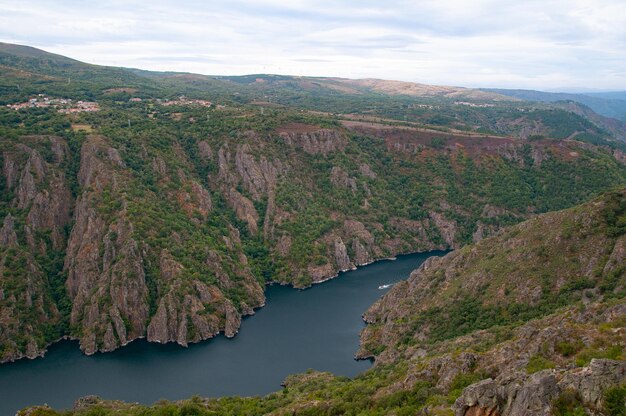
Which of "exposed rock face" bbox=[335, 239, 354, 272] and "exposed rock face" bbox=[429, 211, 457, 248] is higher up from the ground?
"exposed rock face" bbox=[429, 211, 457, 248]

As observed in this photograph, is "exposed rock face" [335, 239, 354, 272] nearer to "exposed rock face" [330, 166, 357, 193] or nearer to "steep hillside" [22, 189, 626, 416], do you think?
"exposed rock face" [330, 166, 357, 193]

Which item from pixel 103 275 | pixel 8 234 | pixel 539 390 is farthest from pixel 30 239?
pixel 539 390

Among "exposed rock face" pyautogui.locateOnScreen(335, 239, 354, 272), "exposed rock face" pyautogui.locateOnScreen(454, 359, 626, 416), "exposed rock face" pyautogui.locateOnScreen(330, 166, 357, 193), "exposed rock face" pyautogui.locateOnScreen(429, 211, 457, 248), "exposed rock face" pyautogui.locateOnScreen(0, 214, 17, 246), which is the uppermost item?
"exposed rock face" pyautogui.locateOnScreen(454, 359, 626, 416)

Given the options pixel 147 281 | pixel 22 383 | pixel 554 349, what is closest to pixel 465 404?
pixel 554 349

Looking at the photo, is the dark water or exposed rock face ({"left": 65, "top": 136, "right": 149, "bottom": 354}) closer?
the dark water

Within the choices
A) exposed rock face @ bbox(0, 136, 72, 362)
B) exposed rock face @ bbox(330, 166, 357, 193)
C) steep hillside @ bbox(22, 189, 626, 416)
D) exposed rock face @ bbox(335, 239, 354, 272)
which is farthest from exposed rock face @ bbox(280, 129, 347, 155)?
steep hillside @ bbox(22, 189, 626, 416)

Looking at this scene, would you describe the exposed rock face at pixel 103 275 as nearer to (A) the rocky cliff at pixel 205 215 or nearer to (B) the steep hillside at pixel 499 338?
(A) the rocky cliff at pixel 205 215
